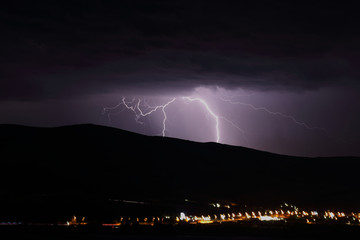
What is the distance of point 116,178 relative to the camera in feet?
507

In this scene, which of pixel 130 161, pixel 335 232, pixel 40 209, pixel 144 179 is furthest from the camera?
pixel 130 161

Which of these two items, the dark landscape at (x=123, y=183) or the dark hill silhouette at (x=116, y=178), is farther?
the dark hill silhouette at (x=116, y=178)

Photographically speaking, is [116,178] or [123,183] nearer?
[123,183]

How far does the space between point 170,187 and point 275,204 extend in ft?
95.3

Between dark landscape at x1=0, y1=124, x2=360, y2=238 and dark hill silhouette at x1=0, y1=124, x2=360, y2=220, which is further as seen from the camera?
dark hill silhouette at x1=0, y1=124, x2=360, y2=220

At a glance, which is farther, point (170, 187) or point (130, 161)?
point (130, 161)

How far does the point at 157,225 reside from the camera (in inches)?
3521

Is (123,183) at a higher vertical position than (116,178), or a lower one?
lower

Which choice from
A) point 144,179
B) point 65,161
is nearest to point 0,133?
point 65,161

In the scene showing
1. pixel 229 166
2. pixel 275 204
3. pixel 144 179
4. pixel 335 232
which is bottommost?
pixel 335 232

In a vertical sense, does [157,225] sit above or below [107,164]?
below

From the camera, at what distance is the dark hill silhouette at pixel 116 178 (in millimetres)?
123688

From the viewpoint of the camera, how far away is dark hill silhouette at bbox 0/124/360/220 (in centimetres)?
12369

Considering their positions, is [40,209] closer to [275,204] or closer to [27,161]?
[27,161]
